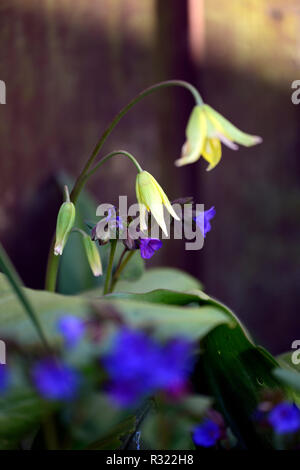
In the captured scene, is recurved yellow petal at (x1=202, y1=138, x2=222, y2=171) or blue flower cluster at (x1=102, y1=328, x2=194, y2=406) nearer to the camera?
blue flower cluster at (x1=102, y1=328, x2=194, y2=406)

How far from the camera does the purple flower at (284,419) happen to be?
1.14 ft

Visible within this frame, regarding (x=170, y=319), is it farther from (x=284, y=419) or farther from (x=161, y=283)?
(x=161, y=283)

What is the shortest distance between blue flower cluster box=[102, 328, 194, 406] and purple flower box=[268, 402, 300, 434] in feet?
0.29

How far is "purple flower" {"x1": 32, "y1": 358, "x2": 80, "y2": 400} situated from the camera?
0.97 ft

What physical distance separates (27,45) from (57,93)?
0.38 ft

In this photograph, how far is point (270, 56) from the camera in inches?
51.4

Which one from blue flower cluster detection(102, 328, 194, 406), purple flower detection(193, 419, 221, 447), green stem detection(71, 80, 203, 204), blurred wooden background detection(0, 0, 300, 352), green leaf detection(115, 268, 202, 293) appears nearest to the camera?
blue flower cluster detection(102, 328, 194, 406)

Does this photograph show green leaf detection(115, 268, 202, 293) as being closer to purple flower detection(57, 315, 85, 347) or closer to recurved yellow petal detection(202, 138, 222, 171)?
recurved yellow petal detection(202, 138, 222, 171)

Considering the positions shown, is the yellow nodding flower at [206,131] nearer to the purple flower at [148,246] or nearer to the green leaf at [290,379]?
the purple flower at [148,246]

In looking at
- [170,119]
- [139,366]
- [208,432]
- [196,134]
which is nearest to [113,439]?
[208,432]

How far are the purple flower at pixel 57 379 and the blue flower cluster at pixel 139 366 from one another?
0.06 feet

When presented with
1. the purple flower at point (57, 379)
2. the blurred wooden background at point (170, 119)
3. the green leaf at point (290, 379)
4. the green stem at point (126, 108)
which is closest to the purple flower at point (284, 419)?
Answer: the green leaf at point (290, 379)

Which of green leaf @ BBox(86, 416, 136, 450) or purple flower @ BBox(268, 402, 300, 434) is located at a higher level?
purple flower @ BBox(268, 402, 300, 434)

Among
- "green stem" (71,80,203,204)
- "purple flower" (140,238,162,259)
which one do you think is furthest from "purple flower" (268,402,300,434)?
"green stem" (71,80,203,204)
